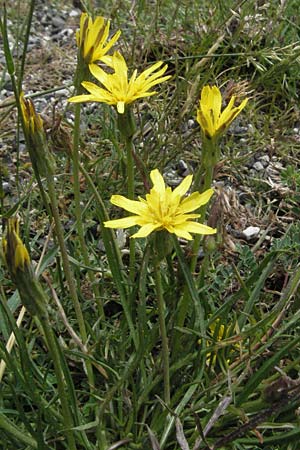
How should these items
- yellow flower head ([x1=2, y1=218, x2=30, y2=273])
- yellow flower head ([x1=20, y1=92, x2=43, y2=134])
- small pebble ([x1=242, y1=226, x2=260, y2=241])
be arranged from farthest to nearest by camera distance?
1. small pebble ([x1=242, y1=226, x2=260, y2=241])
2. yellow flower head ([x1=20, y1=92, x2=43, y2=134])
3. yellow flower head ([x1=2, y1=218, x2=30, y2=273])

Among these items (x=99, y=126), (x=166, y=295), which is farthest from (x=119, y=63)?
(x=99, y=126)

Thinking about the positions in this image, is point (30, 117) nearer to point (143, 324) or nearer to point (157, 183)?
point (157, 183)

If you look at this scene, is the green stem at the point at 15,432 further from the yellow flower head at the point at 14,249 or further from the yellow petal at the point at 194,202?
the yellow petal at the point at 194,202

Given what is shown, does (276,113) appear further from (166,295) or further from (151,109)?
(166,295)

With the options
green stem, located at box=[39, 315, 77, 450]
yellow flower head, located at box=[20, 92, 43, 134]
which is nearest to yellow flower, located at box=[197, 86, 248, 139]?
yellow flower head, located at box=[20, 92, 43, 134]

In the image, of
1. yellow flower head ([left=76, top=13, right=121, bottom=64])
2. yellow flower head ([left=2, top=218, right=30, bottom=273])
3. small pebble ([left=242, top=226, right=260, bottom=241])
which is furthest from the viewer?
small pebble ([left=242, top=226, right=260, bottom=241])

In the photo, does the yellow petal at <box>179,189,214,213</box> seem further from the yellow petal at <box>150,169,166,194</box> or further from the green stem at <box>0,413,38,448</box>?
the green stem at <box>0,413,38,448</box>
